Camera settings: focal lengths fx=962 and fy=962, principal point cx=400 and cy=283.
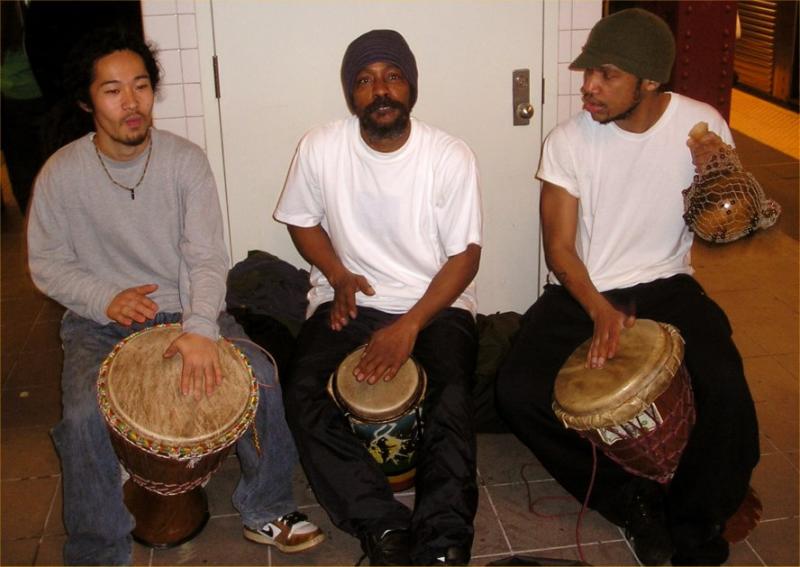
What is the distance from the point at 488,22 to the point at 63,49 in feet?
7.13

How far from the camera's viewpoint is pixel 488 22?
12.3 feet

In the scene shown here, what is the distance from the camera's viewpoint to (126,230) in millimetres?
2941

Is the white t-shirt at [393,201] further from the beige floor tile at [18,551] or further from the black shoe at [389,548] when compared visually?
the beige floor tile at [18,551]

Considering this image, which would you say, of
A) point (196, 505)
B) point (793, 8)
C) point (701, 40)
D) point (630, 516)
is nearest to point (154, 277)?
point (196, 505)

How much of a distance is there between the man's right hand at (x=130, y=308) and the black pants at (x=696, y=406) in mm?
1092

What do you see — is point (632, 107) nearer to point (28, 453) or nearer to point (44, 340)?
point (28, 453)

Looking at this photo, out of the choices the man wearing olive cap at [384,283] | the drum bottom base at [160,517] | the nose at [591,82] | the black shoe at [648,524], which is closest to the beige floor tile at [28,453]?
the drum bottom base at [160,517]

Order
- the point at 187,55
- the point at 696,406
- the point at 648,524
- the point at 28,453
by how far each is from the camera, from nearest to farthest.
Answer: the point at 696,406 → the point at 648,524 → the point at 28,453 → the point at 187,55

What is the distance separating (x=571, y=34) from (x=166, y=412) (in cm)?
221

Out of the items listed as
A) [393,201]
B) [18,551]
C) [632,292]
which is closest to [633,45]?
[632,292]

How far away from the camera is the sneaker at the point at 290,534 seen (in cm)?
296

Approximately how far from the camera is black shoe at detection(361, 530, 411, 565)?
2734 mm

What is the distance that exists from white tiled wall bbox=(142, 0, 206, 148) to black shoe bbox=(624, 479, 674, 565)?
2093 mm

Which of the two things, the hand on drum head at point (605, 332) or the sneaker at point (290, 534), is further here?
the sneaker at point (290, 534)
